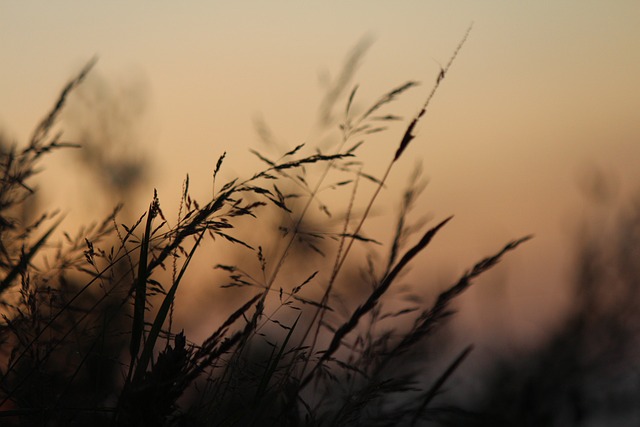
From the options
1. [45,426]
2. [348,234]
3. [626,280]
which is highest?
[626,280]

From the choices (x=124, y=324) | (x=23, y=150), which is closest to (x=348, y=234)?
(x=23, y=150)

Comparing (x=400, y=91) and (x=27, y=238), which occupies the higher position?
(x=400, y=91)

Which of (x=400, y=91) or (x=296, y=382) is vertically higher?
(x=400, y=91)

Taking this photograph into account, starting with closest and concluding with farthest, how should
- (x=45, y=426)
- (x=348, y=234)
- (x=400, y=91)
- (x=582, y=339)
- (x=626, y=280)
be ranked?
(x=45, y=426), (x=348, y=234), (x=400, y=91), (x=582, y=339), (x=626, y=280)

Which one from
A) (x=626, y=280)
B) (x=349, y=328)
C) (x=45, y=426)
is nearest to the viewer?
(x=45, y=426)

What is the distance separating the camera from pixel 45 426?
1.54 meters

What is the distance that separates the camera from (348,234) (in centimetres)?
212

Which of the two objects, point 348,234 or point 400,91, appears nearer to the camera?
point 348,234

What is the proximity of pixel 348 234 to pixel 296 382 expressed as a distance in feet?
1.52

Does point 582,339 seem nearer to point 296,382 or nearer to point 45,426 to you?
point 296,382

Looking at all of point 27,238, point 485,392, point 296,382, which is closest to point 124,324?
point 485,392

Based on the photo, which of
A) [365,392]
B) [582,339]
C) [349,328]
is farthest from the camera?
[582,339]

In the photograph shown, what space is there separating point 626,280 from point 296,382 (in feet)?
11.5

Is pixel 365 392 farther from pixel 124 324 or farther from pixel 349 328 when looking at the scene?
pixel 124 324
